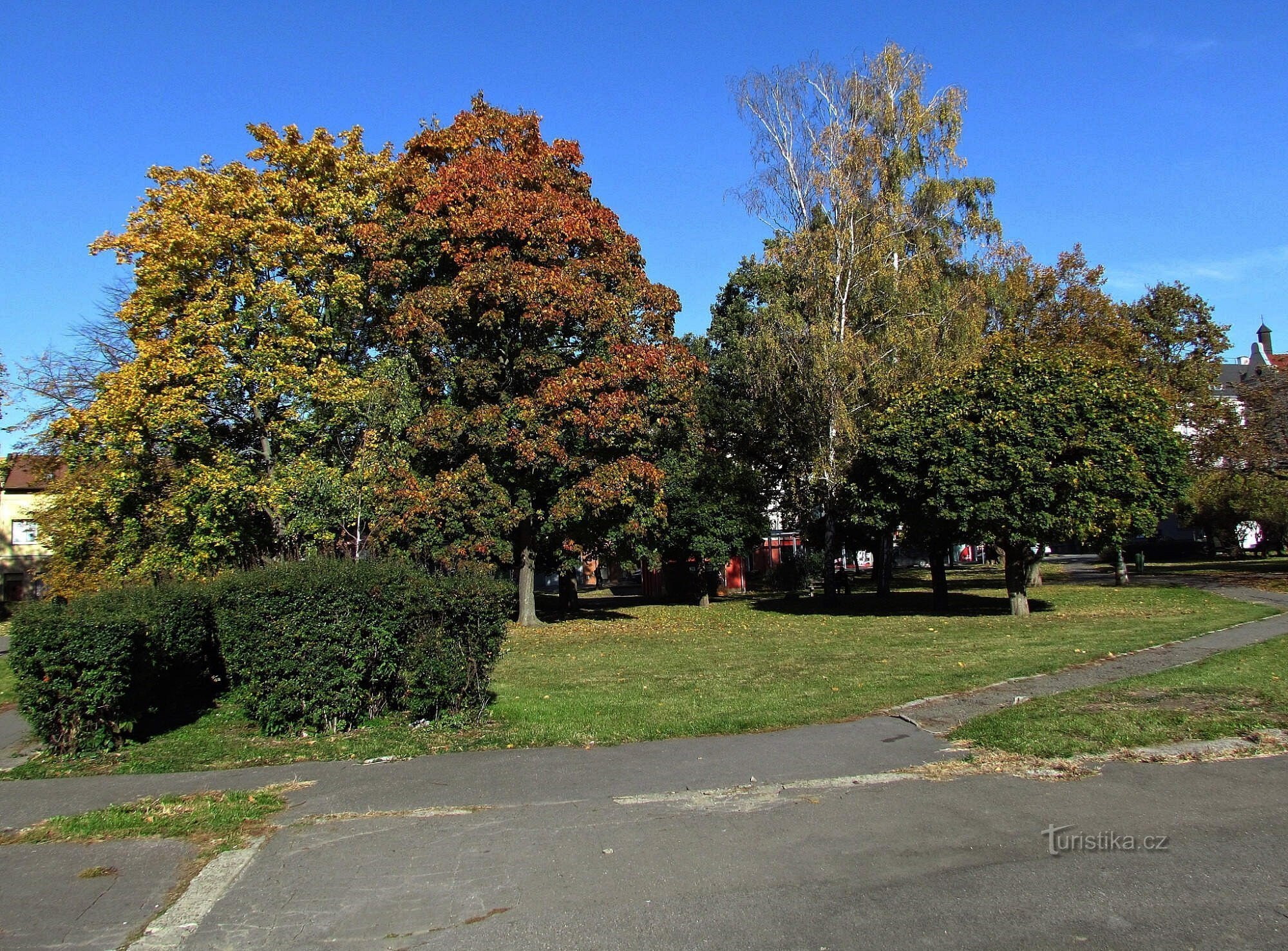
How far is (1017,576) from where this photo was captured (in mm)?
23719

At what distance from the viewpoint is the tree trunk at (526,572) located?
24.9 m

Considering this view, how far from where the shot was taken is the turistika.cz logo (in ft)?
17.6

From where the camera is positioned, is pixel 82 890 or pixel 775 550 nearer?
pixel 82 890

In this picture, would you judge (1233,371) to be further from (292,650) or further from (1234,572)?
(292,650)

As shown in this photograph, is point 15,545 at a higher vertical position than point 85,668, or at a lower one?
higher

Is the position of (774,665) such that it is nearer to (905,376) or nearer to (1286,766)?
(1286,766)

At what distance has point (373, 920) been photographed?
4711 millimetres

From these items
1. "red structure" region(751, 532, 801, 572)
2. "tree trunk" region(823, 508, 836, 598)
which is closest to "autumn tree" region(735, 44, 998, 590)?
"tree trunk" region(823, 508, 836, 598)

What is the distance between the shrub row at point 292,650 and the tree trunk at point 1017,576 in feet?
57.0

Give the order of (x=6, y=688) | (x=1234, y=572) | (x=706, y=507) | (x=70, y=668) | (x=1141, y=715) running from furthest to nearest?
(x=1234, y=572), (x=706, y=507), (x=6, y=688), (x=1141, y=715), (x=70, y=668)

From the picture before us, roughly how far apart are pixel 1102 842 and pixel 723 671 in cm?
862

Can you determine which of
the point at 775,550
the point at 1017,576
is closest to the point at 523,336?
the point at 1017,576

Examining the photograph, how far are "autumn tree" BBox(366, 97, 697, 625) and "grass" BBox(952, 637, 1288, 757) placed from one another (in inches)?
533

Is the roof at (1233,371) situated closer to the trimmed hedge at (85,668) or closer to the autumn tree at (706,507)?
the autumn tree at (706,507)
